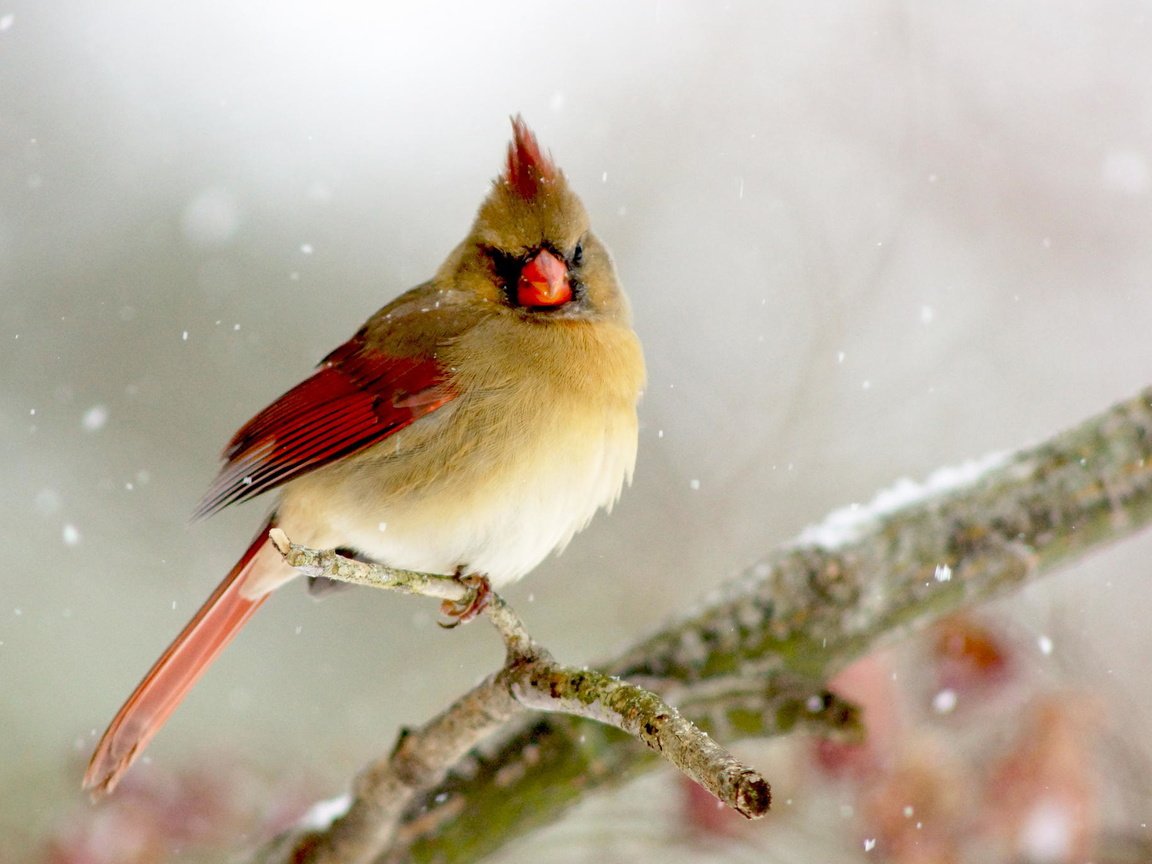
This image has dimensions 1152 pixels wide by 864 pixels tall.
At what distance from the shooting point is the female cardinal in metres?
2.33

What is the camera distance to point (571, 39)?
213 inches

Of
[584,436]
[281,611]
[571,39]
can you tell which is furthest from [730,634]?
[571,39]

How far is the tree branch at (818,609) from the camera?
243 cm

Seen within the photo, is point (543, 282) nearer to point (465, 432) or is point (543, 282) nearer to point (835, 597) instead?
point (465, 432)

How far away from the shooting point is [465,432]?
2355 mm

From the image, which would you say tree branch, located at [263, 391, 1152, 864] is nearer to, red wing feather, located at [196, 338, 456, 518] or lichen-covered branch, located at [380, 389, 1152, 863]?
lichen-covered branch, located at [380, 389, 1152, 863]

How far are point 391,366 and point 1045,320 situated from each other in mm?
3242

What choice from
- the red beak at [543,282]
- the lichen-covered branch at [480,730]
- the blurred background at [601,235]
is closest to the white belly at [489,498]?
the lichen-covered branch at [480,730]

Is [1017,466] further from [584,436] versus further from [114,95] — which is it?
[114,95]

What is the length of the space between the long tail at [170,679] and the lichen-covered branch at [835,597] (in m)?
0.54

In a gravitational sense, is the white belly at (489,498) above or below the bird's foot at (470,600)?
above

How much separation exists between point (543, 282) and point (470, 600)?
0.68 metres

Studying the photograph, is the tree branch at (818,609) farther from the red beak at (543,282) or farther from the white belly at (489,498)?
the red beak at (543,282)

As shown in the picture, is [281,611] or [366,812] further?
[281,611]
